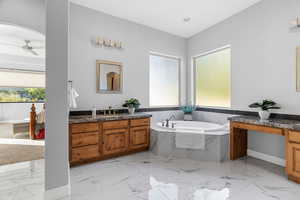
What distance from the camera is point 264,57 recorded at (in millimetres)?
3078

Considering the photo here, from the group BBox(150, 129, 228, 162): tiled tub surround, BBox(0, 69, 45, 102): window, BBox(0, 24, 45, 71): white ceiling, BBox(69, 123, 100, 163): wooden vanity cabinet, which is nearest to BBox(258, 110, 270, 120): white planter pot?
BBox(150, 129, 228, 162): tiled tub surround

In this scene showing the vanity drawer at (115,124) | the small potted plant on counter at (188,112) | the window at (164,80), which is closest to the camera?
the vanity drawer at (115,124)

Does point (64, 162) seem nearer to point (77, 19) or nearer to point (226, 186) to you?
point (226, 186)

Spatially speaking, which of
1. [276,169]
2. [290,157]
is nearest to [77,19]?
[290,157]

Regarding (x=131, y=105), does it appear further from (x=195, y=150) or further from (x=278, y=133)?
(x=278, y=133)

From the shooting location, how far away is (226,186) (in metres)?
2.14

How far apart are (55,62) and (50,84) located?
26 cm

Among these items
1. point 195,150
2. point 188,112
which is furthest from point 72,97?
point 188,112

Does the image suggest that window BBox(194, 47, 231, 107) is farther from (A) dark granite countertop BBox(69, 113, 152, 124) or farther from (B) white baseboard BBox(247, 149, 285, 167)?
(A) dark granite countertop BBox(69, 113, 152, 124)

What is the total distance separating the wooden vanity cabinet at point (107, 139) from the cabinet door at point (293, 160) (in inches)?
94.0

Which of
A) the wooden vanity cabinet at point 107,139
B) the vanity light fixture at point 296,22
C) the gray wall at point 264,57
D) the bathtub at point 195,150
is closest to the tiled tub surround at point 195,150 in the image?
the bathtub at point 195,150

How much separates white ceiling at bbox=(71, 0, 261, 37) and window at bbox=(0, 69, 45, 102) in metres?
3.96

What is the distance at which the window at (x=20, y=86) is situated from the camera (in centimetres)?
531

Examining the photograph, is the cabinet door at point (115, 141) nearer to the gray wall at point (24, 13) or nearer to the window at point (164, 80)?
the window at point (164, 80)
